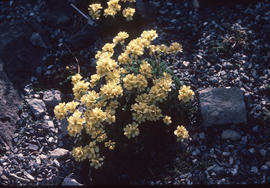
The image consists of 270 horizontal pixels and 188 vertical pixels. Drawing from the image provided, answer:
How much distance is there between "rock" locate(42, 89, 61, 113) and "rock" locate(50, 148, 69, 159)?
0.79 m

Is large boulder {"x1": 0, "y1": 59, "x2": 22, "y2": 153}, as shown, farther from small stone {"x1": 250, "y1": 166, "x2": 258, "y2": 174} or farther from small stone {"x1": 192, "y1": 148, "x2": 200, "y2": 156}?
small stone {"x1": 250, "y1": 166, "x2": 258, "y2": 174}

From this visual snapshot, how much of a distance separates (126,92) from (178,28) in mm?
2064

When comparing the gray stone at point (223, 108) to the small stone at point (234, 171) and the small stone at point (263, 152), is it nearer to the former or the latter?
the small stone at point (263, 152)

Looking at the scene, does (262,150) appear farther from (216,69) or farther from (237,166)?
(216,69)

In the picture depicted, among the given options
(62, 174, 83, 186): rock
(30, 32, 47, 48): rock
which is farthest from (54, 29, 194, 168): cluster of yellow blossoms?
(30, 32, 47, 48): rock

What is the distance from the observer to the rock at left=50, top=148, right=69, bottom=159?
14.4 feet

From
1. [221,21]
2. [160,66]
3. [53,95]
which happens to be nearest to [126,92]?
[160,66]

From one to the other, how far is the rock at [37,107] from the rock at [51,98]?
0.07 meters

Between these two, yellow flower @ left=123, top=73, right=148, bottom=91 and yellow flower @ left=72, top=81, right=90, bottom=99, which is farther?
yellow flower @ left=72, top=81, right=90, bottom=99

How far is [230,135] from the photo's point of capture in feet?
13.6

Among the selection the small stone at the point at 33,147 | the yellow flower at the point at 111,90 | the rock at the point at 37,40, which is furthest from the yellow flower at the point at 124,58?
the rock at the point at 37,40

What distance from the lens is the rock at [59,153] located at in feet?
14.4

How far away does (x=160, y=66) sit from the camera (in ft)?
14.4

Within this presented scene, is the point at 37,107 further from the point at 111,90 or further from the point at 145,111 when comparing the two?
the point at 145,111
